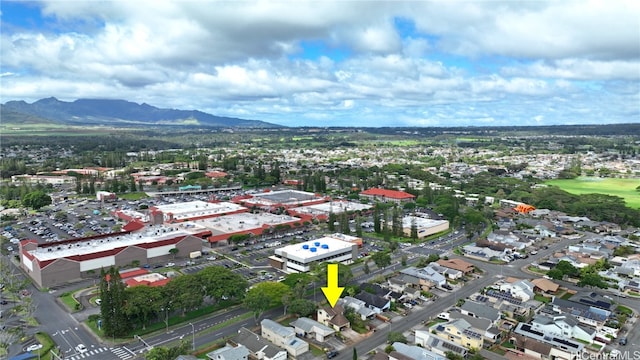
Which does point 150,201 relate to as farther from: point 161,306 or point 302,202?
point 161,306

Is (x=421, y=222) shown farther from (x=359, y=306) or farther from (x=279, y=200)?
(x=359, y=306)

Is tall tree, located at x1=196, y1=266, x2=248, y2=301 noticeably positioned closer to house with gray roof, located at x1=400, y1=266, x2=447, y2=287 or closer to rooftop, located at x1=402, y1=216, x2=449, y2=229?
house with gray roof, located at x1=400, y1=266, x2=447, y2=287

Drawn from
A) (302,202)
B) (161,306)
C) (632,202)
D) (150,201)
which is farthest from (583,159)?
(161,306)

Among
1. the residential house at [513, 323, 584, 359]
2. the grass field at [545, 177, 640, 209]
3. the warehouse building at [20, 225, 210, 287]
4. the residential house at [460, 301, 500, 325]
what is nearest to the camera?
the residential house at [513, 323, 584, 359]

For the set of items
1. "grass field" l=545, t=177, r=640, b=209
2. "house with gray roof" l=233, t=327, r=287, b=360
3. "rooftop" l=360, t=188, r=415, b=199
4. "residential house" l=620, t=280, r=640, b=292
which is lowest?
"residential house" l=620, t=280, r=640, b=292

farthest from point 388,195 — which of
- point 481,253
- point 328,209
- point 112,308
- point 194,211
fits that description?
→ point 112,308

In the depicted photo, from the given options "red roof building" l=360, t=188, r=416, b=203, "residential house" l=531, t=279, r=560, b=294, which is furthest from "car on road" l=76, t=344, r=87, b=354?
"red roof building" l=360, t=188, r=416, b=203
